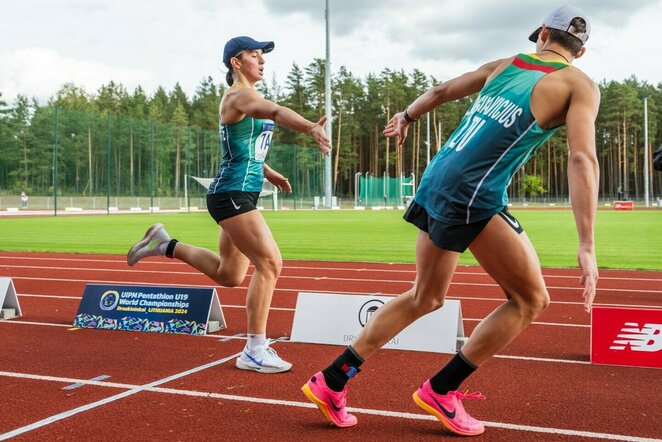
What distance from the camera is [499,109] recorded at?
330 cm

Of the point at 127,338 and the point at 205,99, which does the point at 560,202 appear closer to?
the point at 205,99

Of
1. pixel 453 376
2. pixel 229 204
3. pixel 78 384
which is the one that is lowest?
pixel 78 384

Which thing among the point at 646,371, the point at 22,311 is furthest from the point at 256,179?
the point at 22,311

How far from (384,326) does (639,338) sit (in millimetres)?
2512

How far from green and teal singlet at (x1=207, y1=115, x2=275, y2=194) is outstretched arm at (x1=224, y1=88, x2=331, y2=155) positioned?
21cm

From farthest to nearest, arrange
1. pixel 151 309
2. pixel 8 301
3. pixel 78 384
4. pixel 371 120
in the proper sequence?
pixel 371 120, pixel 8 301, pixel 151 309, pixel 78 384

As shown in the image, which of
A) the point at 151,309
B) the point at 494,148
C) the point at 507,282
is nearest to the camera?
the point at 494,148

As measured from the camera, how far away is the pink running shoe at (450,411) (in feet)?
11.7

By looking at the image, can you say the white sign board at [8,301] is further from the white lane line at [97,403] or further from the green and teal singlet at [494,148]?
the green and teal singlet at [494,148]

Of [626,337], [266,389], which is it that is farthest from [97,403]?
[626,337]

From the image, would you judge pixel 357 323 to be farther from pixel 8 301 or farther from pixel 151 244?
pixel 8 301

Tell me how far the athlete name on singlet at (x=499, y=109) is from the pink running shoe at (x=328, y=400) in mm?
1619

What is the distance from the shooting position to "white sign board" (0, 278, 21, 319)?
7254mm

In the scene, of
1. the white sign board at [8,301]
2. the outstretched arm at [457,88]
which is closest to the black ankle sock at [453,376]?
the outstretched arm at [457,88]
